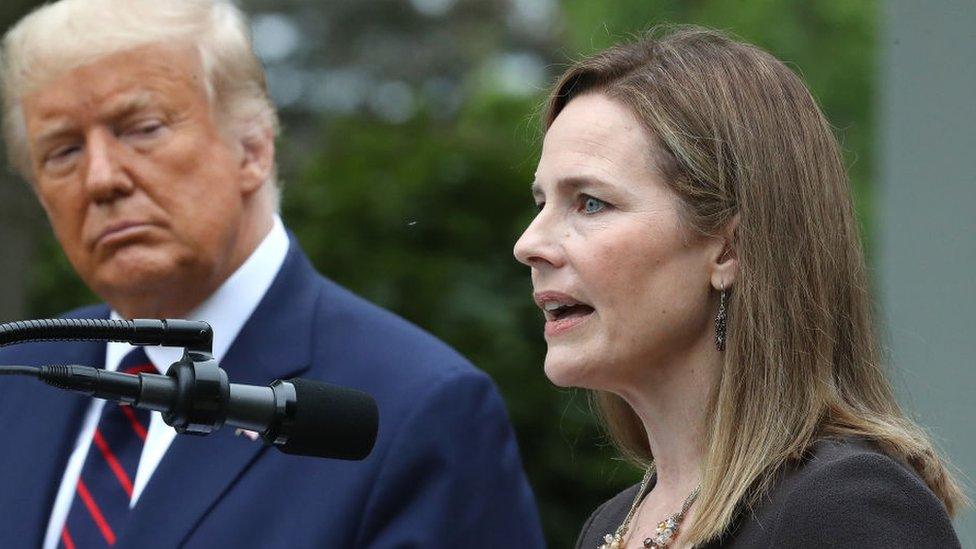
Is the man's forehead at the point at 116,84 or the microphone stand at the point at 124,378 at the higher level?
the microphone stand at the point at 124,378

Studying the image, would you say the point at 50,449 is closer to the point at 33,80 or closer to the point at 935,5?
the point at 33,80

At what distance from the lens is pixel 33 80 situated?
3736mm

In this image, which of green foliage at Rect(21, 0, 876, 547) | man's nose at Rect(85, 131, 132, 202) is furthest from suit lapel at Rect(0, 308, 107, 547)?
green foliage at Rect(21, 0, 876, 547)

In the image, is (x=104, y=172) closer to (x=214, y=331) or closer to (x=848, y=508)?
(x=214, y=331)

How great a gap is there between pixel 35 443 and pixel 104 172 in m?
0.66

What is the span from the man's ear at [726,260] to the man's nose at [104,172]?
1551mm

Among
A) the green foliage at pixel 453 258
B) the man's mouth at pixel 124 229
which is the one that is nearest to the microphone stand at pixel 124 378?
the man's mouth at pixel 124 229

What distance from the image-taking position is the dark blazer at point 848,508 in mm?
2352

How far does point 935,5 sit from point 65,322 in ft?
11.0

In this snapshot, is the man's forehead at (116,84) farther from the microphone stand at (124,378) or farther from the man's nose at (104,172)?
the microphone stand at (124,378)

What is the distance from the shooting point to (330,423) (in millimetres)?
2236

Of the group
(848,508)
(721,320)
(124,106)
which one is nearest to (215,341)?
(124,106)

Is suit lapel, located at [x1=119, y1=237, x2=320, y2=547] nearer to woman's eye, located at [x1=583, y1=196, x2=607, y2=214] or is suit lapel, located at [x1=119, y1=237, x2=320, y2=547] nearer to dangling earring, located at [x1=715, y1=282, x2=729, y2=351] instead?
woman's eye, located at [x1=583, y1=196, x2=607, y2=214]

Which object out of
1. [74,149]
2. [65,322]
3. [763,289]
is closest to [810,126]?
[763,289]
